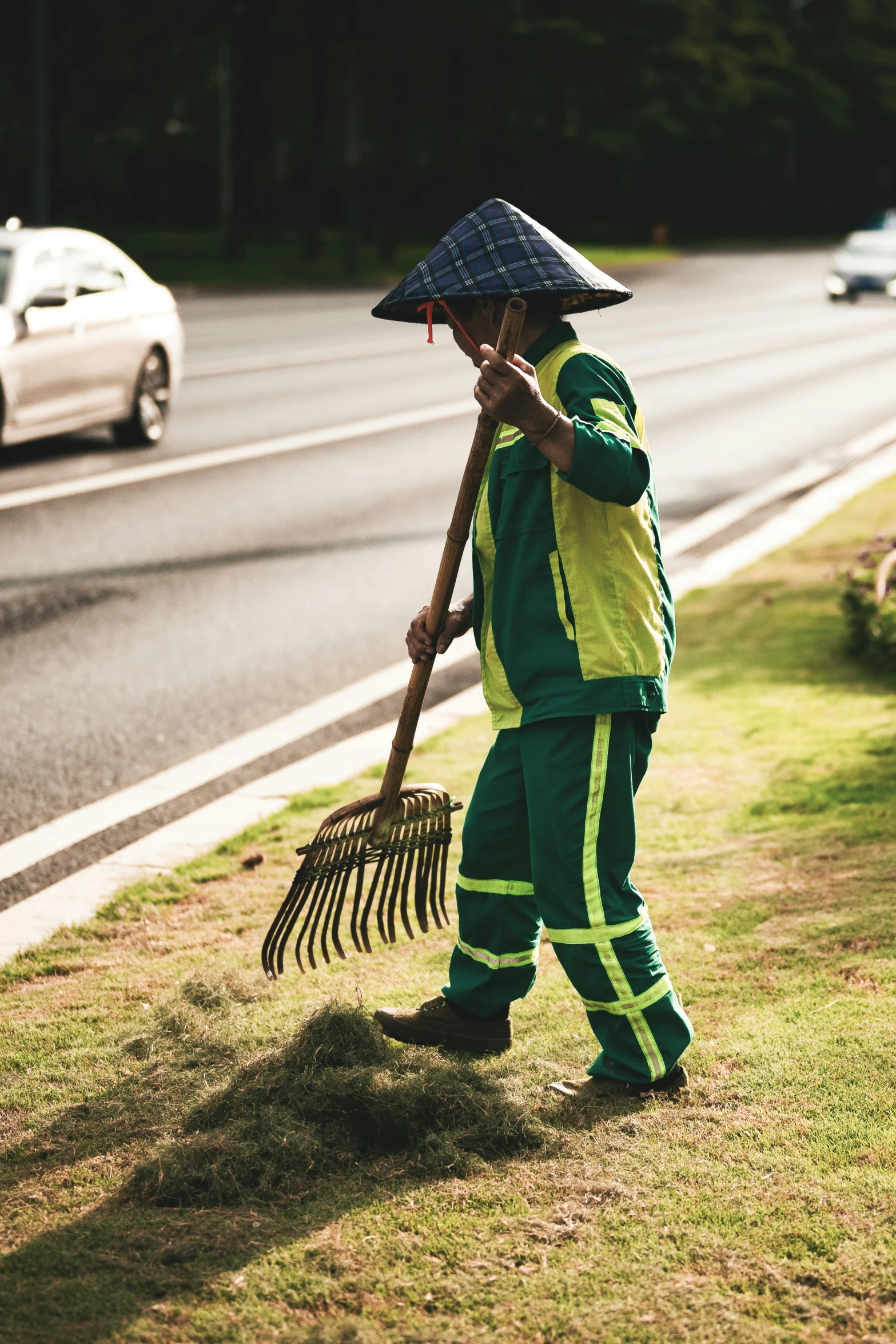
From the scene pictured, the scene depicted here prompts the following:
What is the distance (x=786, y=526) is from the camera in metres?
11.2

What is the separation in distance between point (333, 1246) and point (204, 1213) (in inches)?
11.2

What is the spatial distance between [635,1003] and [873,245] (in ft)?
120

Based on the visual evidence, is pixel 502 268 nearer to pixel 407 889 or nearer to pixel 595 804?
pixel 595 804

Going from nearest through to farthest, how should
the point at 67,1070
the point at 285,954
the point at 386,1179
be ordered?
the point at 386,1179, the point at 67,1070, the point at 285,954

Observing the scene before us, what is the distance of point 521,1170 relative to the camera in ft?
10.2

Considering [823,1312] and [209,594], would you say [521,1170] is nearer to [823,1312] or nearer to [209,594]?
[823,1312]

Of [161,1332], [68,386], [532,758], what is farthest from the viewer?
[68,386]

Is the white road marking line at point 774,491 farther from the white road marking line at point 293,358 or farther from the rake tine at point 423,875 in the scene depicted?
the white road marking line at point 293,358

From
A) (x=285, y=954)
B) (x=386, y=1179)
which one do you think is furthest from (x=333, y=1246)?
(x=285, y=954)

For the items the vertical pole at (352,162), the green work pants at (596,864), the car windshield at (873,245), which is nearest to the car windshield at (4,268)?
the green work pants at (596,864)

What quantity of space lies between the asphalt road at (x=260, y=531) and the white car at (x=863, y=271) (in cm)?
1274

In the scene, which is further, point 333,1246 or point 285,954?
point 285,954

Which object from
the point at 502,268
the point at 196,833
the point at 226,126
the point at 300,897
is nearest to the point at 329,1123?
the point at 300,897

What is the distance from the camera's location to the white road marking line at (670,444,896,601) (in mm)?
9688
